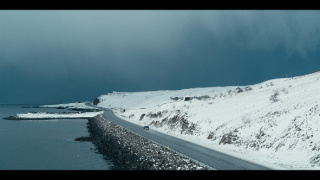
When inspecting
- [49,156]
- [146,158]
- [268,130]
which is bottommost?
[49,156]

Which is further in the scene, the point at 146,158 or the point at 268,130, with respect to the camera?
the point at 268,130

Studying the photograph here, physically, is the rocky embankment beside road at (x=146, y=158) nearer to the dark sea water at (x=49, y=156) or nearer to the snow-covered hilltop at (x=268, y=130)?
the dark sea water at (x=49, y=156)

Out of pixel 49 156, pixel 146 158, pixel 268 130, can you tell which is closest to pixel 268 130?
pixel 268 130

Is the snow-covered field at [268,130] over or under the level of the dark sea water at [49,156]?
over

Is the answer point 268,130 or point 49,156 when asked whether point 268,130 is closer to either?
point 268,130

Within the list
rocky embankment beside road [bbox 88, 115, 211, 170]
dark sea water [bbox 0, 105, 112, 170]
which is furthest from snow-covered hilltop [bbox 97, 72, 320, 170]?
dark sea water [bbox 0, 105, 112, 170]

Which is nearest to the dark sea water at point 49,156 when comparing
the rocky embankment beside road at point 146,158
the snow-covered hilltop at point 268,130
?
the rocky embankment beside road at point 146,158

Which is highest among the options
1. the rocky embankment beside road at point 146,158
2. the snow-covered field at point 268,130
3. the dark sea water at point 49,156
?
the snow-covered field at point 268,130

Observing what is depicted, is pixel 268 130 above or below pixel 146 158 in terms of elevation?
above

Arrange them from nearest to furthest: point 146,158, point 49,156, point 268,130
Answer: point 146,158, point 268,130, point 49,156
